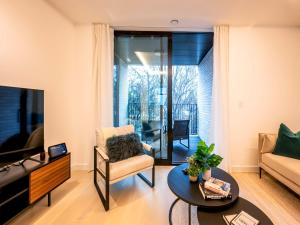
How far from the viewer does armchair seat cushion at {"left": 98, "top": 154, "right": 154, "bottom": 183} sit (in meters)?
2.12

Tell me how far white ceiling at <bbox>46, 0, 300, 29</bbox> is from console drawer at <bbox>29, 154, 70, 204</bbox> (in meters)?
2.22

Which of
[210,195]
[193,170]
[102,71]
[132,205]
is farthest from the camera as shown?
[102,71]

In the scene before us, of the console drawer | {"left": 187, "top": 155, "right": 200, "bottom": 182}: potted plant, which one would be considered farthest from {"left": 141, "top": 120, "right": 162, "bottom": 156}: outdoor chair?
{"left": 187, "top": 155, "right": 200, "bottom": 182}: potted plant

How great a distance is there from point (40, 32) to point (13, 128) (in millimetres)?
1445

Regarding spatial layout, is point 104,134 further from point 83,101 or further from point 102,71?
point 102,71

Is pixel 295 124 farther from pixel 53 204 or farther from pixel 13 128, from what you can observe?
pixel 13 128

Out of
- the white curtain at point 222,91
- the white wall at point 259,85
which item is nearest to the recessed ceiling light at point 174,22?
the white curtain at point 222,91

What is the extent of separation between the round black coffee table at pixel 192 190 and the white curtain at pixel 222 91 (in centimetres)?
113

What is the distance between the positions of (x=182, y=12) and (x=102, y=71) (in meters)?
1.65

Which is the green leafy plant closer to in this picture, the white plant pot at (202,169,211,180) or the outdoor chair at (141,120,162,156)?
the white plant pot at (202,169,211,180)

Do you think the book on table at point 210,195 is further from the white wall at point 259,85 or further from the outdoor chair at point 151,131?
the outdoor chair at point 151,131

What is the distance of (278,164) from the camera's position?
7.79 ft

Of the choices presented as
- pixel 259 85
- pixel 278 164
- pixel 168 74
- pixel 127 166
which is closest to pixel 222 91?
pixel 259 85

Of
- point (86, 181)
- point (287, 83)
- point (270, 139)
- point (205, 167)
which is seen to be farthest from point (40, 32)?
point (287, 83)
